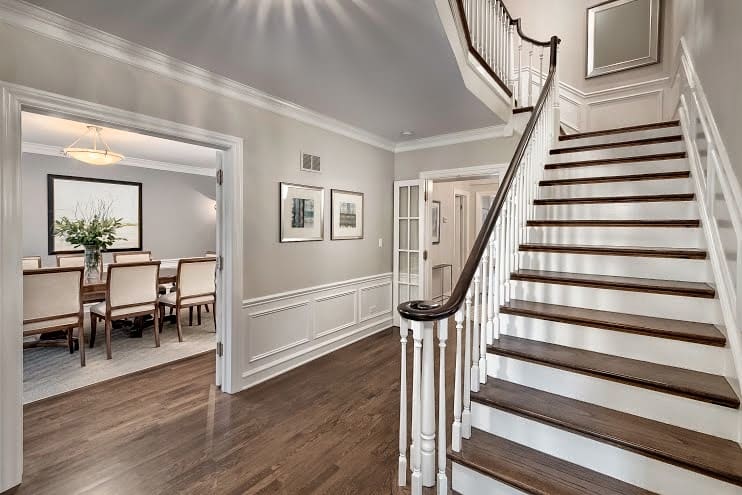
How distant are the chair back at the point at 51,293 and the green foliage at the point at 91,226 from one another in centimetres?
94

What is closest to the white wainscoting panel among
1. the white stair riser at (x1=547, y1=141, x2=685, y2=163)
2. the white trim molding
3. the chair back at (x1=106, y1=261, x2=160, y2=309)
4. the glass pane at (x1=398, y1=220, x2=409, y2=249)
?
the glass pane at (x1=398, y1=220, x2=409, y2=249)

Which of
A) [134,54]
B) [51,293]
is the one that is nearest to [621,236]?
[134,54]

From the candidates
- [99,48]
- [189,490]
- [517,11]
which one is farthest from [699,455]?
[517,11]

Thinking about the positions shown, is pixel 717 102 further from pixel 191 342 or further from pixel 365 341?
pixel 191 342

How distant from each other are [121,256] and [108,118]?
13.1 feet

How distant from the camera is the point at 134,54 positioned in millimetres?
2289

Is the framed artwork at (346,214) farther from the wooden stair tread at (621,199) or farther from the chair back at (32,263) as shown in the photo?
the chair back at (32,263)

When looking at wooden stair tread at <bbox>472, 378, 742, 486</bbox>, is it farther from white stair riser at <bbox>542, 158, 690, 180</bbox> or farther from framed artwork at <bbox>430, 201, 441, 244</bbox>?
framed artwork at <bbox>430, 201, 441, 244</bbox>

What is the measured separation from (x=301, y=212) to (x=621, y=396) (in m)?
2.89

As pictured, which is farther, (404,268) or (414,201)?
(404,268)

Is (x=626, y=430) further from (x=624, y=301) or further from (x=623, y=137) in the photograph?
(x=623, y=137)

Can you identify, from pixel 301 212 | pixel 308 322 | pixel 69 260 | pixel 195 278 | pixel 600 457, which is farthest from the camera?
pixel 69 260

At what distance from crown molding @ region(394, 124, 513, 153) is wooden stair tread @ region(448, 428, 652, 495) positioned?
3.10 m

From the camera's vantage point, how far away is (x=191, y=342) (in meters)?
4.16
